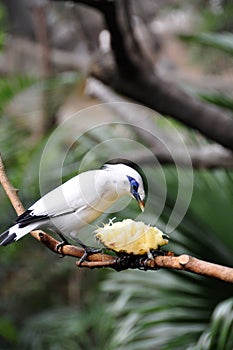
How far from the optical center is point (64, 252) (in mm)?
417

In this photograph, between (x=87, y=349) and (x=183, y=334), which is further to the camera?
(x=87, y=349)

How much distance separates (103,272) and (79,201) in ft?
6.99

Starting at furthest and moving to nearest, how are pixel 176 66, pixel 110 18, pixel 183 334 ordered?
pixel 176 66 → pixel 183 334 → pixel 110 18

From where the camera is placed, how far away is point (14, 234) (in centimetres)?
41

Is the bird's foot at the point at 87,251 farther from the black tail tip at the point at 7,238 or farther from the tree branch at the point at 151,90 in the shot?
the tree branch at the point at 151,90

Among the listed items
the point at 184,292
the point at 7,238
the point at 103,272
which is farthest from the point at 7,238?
the point at 103,272

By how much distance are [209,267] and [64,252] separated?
9 centimetres

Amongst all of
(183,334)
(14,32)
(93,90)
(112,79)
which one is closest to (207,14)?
(93,90)

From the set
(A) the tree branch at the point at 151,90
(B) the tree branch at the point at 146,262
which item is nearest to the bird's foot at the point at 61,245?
(B) the tree branch at the point at 146,262

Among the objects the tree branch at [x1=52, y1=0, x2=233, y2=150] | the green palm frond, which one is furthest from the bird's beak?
the tree branch at [x1=52, y1=0, x2=233, y2=150]

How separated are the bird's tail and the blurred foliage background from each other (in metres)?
0.04

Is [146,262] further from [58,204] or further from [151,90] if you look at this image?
[151,90]

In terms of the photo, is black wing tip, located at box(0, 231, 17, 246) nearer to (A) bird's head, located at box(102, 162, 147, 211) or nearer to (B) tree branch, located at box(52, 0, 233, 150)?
(A) bird's head, located at box(102, 162, 147, 211)

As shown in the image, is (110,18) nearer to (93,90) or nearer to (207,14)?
(93,90)
